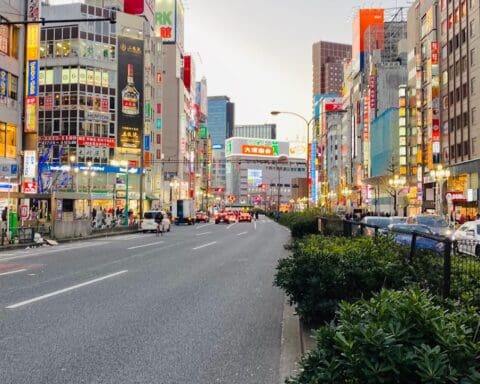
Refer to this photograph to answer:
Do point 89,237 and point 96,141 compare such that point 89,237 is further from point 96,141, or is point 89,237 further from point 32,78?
point 96,141

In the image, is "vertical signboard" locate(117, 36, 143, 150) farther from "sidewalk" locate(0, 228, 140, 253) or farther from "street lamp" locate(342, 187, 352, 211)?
"street lamp" locate(342, 187, 352, 211)

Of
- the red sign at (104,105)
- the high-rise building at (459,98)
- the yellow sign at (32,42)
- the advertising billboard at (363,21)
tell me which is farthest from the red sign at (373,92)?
the yellow sign at (32,42)

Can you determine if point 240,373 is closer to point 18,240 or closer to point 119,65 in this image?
point 18,240

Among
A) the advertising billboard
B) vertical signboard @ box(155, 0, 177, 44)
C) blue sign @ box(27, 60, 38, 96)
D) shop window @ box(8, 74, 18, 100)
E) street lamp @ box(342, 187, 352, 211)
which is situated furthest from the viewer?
vertical signboard @ box(155, 0, 177, 44)

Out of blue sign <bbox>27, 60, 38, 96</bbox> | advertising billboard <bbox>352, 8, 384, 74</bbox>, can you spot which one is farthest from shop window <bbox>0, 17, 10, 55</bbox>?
advertising billboard <bbox>352, 8, 384, 74</bbox>

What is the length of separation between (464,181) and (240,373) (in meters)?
60.7

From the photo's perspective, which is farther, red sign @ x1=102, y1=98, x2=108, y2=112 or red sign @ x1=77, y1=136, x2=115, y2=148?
red sign @ x1=102, y1=98, x2=108, y2=112

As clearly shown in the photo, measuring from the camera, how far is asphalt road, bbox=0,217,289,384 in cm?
605

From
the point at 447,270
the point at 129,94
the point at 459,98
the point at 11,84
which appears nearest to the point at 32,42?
the point at 11,84

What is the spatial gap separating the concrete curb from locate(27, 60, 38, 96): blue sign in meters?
41.0

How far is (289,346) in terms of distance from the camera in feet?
23.6

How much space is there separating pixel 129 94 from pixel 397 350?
282ft

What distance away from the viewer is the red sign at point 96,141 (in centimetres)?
8075

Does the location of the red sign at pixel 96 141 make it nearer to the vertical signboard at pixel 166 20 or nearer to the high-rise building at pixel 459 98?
the high-rise building at pixel 459 98
